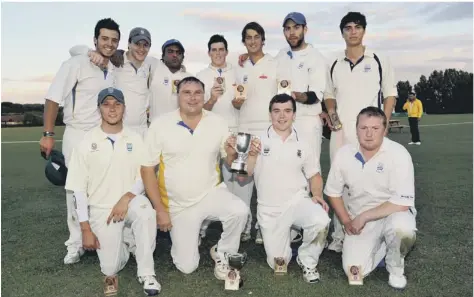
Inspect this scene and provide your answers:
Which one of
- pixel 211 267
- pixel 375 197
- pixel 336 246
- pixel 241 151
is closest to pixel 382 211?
pixel 375 197

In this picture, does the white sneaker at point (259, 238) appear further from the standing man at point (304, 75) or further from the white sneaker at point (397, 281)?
the white sneaker at point (397, 281)

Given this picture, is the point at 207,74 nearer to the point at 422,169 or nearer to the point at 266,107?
the point at 266,107

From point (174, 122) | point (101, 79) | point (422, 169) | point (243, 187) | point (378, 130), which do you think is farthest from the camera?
point (422, 169)

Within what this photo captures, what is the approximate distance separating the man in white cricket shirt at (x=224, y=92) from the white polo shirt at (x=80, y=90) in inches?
50.3

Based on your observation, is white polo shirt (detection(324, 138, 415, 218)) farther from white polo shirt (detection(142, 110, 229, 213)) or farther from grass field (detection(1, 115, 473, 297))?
white polo shirt (detection(142, 110, 229, 213))

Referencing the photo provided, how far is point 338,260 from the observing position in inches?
195

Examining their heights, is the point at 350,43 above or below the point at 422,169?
above

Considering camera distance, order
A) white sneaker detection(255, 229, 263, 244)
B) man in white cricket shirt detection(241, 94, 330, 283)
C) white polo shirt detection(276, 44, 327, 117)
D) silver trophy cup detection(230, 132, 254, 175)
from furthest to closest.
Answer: white sneaker detection(255, 229, 263, 244) → white polo shirt detection(276, 44, 327, 117) → man in white cricket shirt detection(241, 94, 330, 283) → silver trophy cup detection(230, 132, 254, 175)

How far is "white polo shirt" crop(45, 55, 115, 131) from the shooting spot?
202 inches

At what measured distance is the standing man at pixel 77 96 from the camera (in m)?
5.08

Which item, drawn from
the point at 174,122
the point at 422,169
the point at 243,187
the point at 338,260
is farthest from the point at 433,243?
the point at 422,169

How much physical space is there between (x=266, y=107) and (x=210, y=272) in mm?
2016

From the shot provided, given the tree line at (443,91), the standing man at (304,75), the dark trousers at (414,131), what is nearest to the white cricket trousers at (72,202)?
the standing man at (304,75)

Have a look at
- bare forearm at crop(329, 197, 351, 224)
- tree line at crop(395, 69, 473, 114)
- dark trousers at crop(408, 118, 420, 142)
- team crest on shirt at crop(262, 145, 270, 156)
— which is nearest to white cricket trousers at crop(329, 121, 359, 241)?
bare forearm at crop(329, 197, 351, 224)
